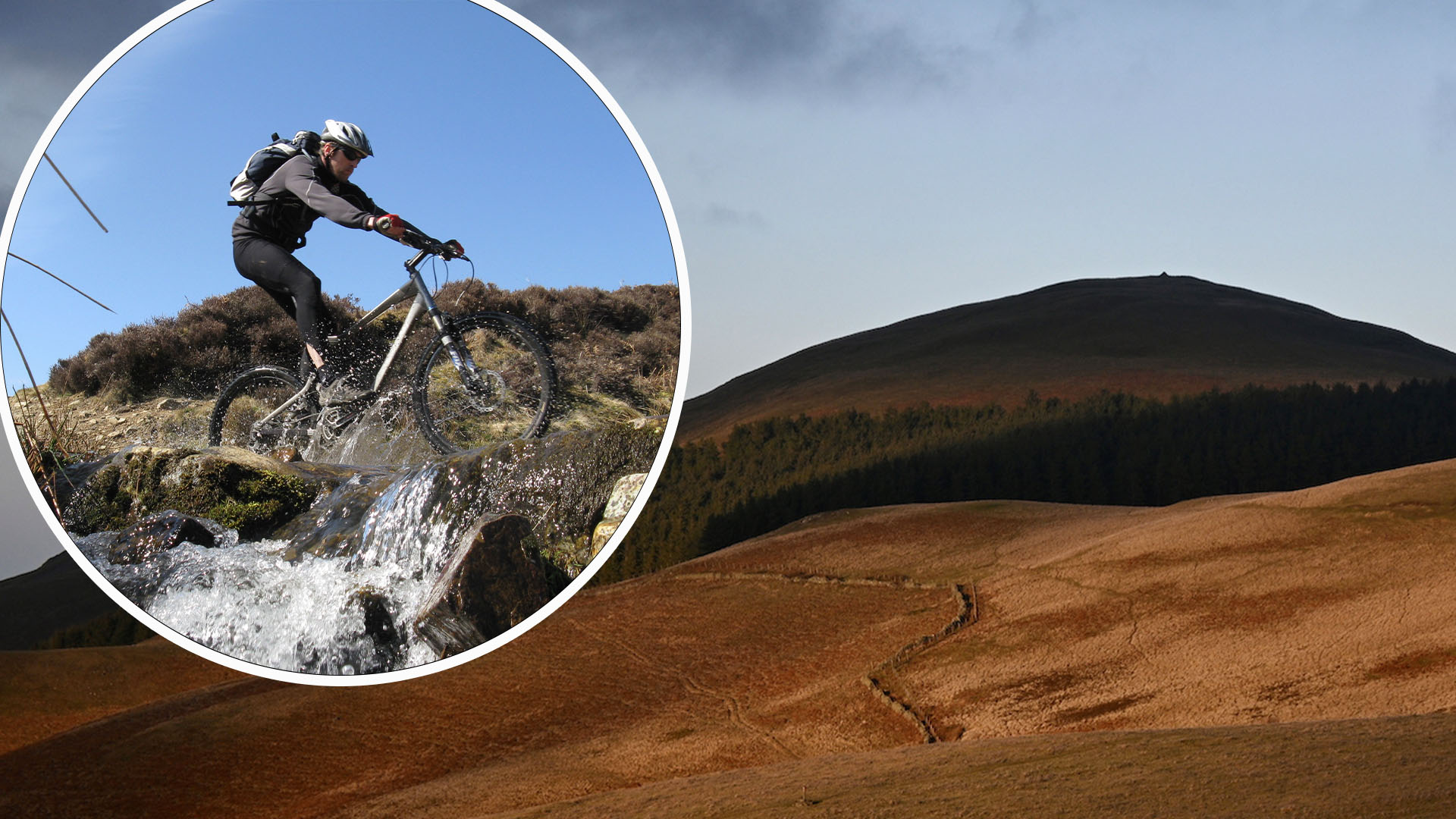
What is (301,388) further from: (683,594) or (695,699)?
(683,594)

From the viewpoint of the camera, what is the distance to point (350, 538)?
403 centimetres

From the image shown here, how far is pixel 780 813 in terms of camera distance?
48.6ft

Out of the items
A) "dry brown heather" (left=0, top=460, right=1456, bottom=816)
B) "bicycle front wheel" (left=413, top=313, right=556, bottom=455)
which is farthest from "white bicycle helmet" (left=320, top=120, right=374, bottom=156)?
"dry brown heather" (left=0, top=460, right=1456, bottom=816)

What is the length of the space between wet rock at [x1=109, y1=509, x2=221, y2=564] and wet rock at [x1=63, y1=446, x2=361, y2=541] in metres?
0.03

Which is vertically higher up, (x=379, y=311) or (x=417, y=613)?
(x=379, y=311)

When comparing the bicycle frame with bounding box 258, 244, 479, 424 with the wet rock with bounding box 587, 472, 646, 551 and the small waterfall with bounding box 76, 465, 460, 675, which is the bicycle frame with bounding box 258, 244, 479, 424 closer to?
the small waterfall with bounding box 76, 465, 460, 675

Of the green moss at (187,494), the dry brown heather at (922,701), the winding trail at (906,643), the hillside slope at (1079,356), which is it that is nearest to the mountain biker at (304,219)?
the green moss at (187,494)

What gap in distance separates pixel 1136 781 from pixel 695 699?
19.6 m

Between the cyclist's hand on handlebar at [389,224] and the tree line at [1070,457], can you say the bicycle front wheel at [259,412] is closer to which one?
the cyclist's hand on handlebar at [389,224]

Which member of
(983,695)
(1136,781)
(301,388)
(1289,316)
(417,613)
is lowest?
(983,695)

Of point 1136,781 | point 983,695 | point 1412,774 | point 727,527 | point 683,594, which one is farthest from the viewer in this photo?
point 727,527

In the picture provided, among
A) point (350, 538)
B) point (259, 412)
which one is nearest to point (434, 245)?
point (259, 412)

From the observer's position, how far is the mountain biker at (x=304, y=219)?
374cm

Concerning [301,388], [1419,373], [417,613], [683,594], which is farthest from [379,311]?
[1419,373]
